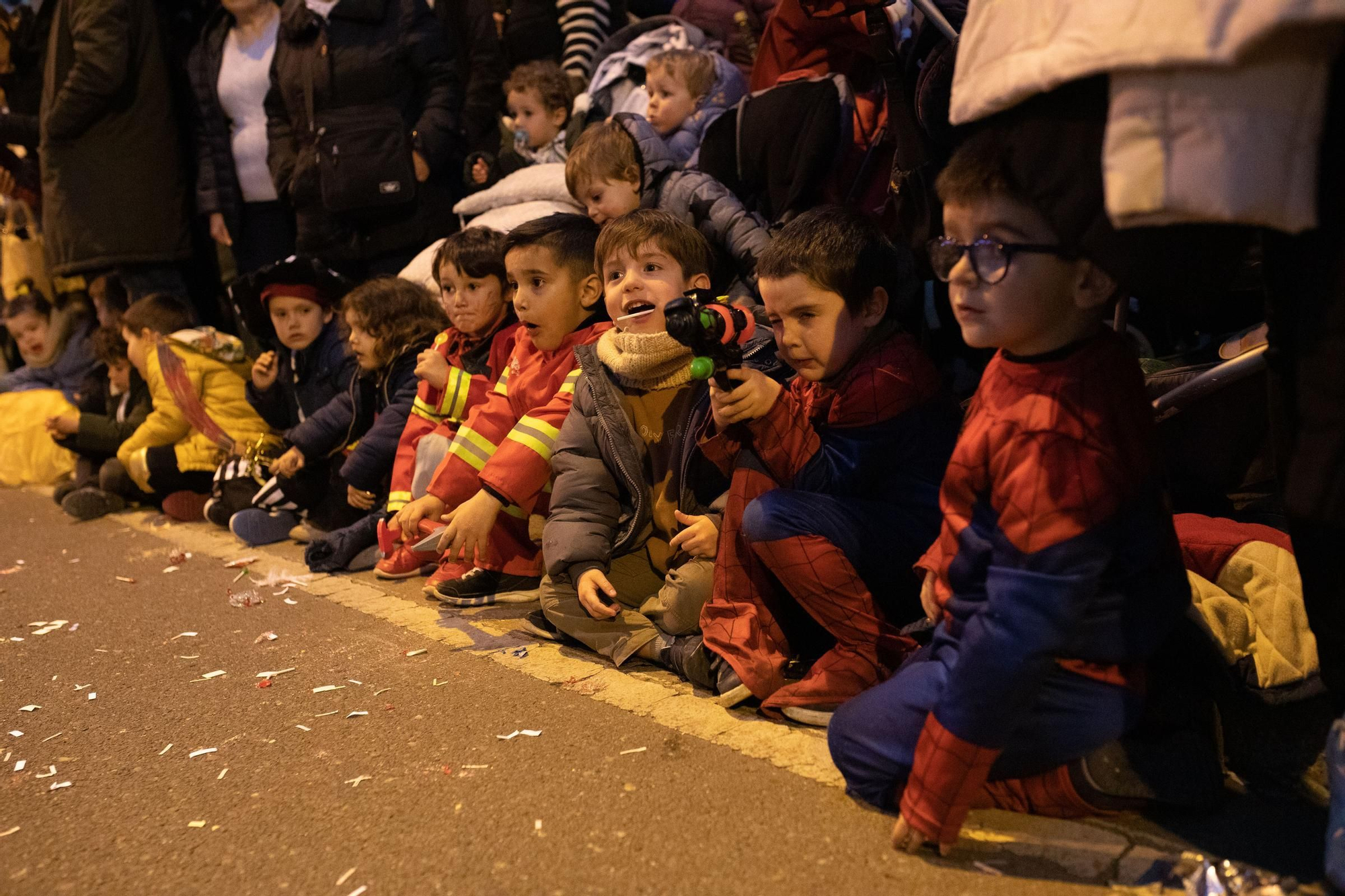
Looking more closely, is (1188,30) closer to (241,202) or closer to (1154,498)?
(1154,498)

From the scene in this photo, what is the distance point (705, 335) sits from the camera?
8.05 ft

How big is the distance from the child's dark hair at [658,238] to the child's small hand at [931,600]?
53.9 inches

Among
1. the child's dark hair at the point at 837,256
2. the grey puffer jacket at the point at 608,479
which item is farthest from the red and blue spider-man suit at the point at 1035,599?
the grey puffer jacket at the point at 608,479

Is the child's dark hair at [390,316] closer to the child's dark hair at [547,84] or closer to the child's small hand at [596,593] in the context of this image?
the child's dark hair at [547,84]

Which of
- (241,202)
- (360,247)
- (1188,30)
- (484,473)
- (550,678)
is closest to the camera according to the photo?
(1188,30)

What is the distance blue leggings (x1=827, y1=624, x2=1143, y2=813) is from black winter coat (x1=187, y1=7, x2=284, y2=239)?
510 centimetres

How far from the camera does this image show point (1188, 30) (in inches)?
55.5

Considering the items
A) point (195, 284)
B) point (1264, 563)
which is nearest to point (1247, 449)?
point (1264, 563)

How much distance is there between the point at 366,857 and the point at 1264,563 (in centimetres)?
188

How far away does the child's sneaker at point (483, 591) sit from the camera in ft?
12.3

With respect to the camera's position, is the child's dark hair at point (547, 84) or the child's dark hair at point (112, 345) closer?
the child's dark hair at point (547, 84)

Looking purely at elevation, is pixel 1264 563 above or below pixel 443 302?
below

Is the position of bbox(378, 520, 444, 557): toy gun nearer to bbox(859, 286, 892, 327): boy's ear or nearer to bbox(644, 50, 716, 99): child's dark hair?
bbox(859, 286, 892, 327): boy's ear

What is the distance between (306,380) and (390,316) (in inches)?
33.4
